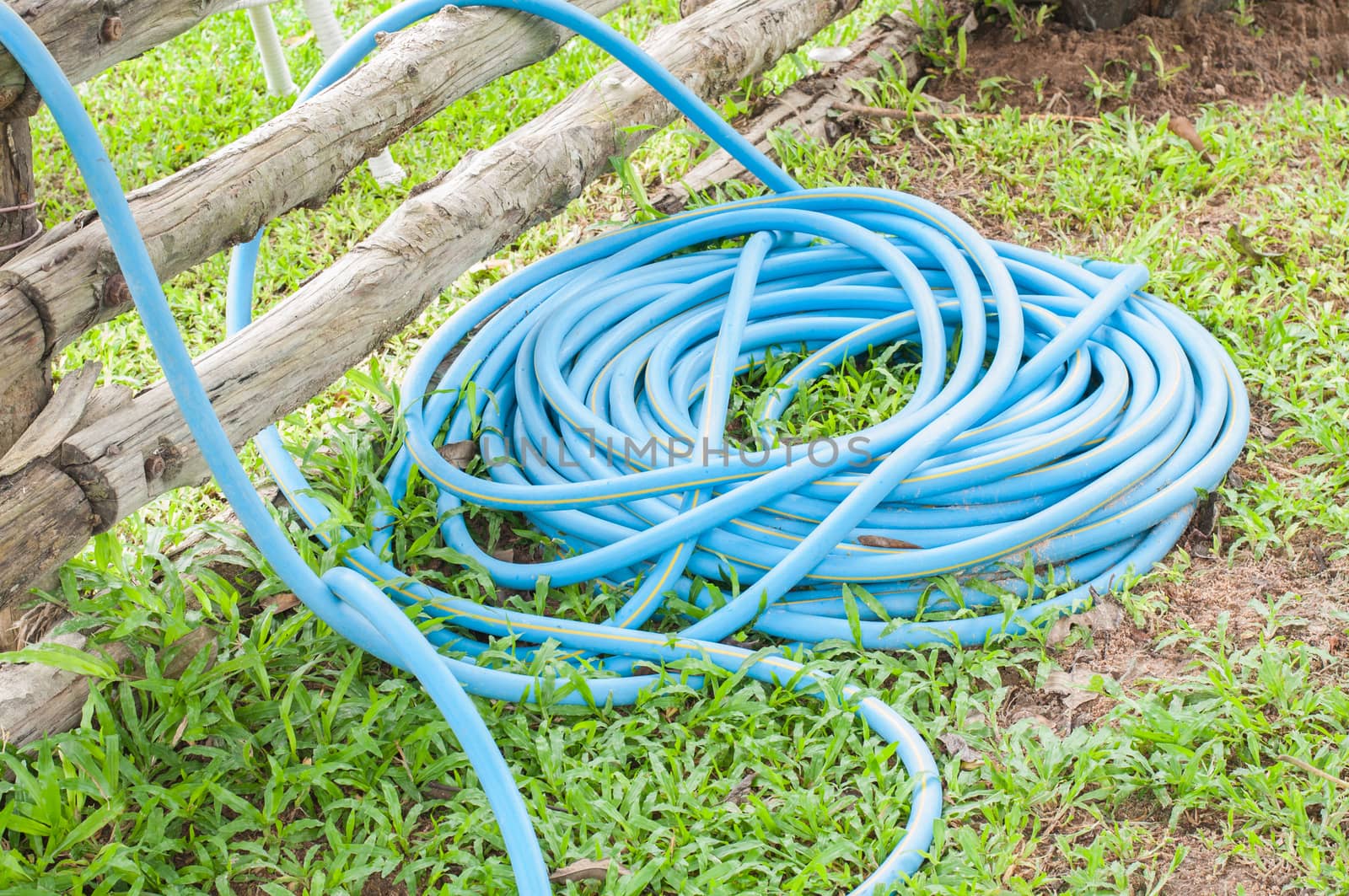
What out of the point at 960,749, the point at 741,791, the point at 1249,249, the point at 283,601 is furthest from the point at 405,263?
the point at 1249,249

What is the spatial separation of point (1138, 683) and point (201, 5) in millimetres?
2176

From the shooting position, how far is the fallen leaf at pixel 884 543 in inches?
94.0

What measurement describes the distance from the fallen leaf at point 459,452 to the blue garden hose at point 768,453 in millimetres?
26

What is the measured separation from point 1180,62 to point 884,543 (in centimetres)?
271

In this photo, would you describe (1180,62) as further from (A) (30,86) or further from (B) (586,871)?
(A) (30,86)

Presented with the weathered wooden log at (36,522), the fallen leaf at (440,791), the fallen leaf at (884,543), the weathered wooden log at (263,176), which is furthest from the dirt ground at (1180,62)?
the weathered wooden log at (36,522)

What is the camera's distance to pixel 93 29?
74.7 inches

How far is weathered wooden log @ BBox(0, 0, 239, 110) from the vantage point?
5.88ft

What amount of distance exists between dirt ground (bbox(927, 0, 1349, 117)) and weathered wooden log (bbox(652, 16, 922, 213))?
0.21 meters

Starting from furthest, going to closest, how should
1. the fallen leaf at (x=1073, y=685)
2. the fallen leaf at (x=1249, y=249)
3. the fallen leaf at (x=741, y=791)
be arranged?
1. the fallen leaf at (x=1249, y=249)
2. the fallen leaf at (x=1073, y=685)
3. the fallen leaf at (x=741, y=791)

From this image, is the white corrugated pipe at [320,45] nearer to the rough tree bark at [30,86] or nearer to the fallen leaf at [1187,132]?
the rough tree bark at [30,86]

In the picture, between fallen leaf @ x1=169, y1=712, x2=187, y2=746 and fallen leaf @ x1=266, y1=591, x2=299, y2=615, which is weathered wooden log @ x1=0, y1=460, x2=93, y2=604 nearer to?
fallen leaf @ x1=169, y1=712, x2=187, y2=746

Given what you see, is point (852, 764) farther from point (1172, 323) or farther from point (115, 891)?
point (1172, 323)

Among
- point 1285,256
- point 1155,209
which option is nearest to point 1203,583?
point 1285,256
